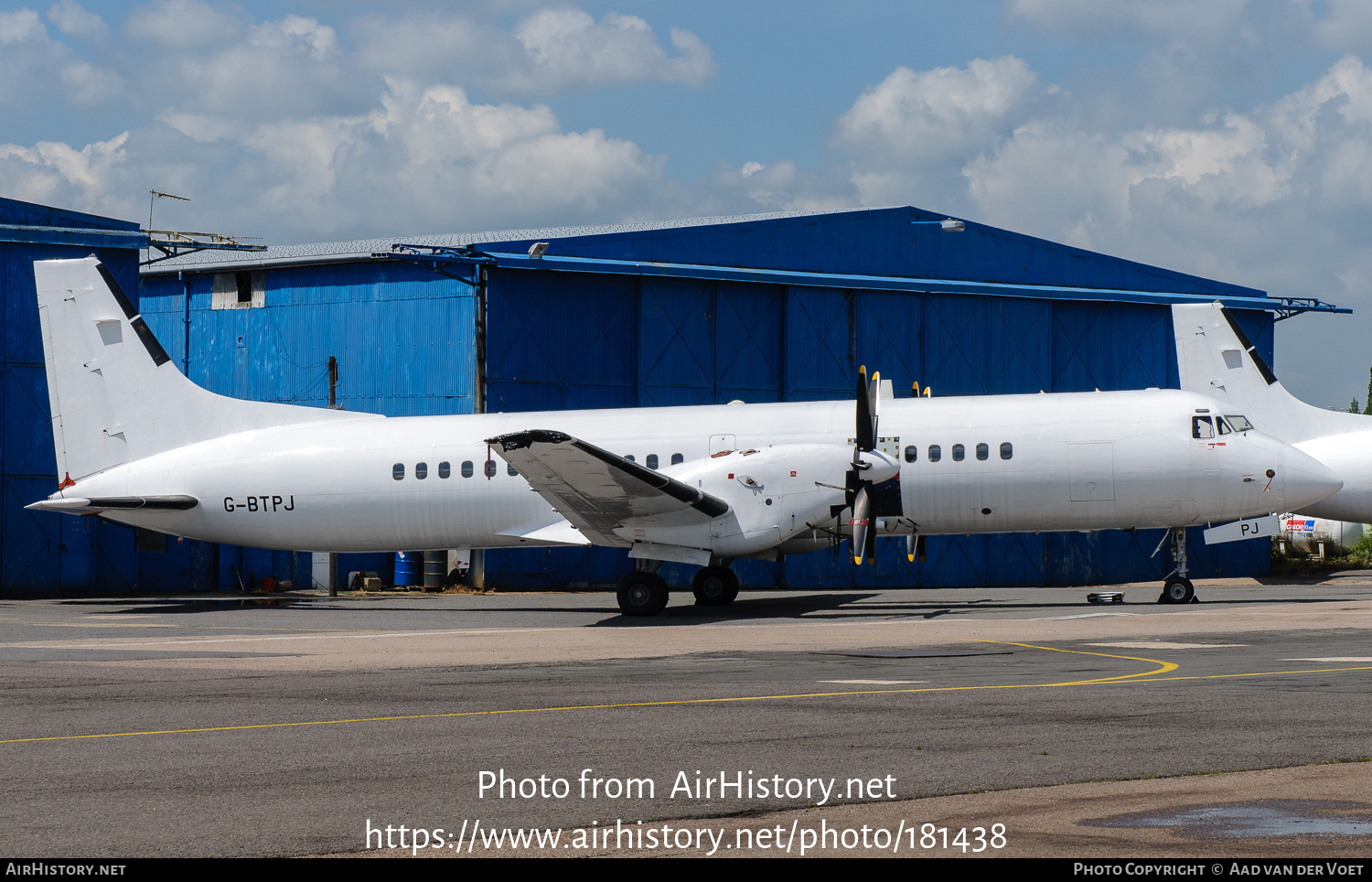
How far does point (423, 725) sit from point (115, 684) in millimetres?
5774

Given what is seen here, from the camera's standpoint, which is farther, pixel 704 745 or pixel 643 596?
pixel 643 596

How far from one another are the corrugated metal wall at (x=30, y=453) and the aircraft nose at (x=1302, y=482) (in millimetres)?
32355

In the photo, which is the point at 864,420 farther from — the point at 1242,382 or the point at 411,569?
the point at 411,569

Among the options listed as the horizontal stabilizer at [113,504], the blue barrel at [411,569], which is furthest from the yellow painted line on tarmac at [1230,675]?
the blue barrel at [411,569]

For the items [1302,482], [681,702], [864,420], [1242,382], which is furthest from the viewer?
[1242,382]

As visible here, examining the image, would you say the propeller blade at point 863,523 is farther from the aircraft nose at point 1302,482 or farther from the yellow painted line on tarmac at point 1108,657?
the aircraft nose at point 1302,482

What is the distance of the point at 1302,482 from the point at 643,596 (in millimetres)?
14118

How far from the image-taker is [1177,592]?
94.2ft

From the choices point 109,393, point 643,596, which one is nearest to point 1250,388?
point 643,596

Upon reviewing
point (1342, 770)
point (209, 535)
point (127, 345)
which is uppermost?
point (127, 345)

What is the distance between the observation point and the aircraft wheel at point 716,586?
97.3 feet

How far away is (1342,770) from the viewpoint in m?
9.31
